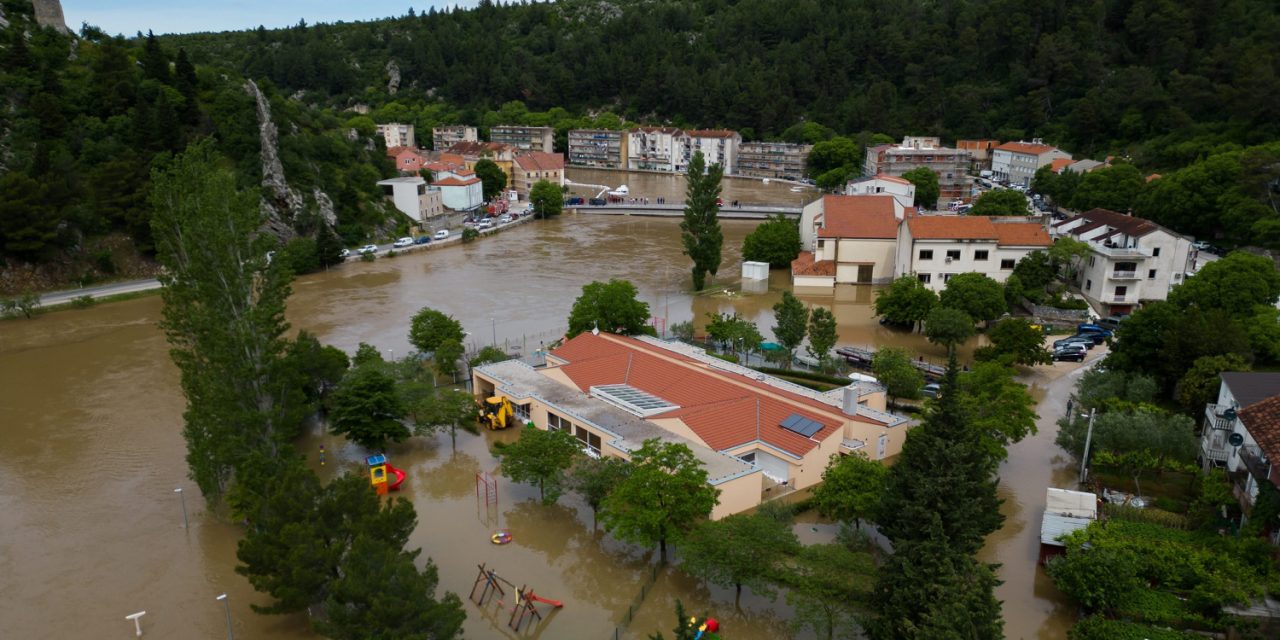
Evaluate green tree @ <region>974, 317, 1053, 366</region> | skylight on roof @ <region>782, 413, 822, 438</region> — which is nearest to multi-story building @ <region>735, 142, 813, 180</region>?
Answer: green tree @ <region>974, 317, 1053, 366</region>

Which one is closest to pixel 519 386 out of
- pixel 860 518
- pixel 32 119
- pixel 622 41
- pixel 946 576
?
pixel 860 518

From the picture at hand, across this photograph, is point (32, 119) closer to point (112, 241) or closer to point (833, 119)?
point (112, 241)

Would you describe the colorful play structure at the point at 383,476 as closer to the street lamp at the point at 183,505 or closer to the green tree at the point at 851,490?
the street lamp at the point at 183,505

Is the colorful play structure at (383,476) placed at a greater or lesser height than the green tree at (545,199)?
lesser

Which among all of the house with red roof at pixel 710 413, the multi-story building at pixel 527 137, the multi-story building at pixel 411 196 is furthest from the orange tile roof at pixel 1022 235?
the multi-story building at pixel 527 137

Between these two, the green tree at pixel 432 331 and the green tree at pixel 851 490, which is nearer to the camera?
the green tree at pixel 851 490

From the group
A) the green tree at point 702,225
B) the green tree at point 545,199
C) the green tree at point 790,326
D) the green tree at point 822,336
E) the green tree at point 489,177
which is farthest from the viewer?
the green tree at point 489,177

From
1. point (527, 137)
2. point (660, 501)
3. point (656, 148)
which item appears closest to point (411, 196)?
point (656, 148)

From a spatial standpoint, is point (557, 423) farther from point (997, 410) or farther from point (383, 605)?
point (997, 410)
